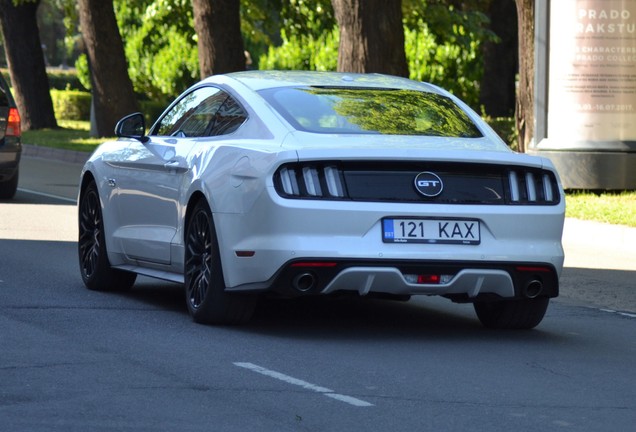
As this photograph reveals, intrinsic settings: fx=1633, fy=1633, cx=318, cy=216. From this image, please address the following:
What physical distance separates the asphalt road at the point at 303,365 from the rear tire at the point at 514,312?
0.10m

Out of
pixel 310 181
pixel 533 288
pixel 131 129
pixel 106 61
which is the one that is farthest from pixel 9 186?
pixel 106 61

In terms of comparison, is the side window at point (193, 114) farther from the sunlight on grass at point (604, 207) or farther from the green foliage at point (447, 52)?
the green foliage at point (447, 52)

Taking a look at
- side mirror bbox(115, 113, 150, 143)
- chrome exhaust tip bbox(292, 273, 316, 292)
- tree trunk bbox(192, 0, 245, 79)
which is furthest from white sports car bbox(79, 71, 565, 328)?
tree trunk bbox(192, 0, 245, 79)

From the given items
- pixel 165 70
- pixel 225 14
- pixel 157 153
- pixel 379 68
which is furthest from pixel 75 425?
pixel 165 70

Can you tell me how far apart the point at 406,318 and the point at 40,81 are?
101 feet

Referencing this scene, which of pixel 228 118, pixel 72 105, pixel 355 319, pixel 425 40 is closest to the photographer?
pixel 228 118

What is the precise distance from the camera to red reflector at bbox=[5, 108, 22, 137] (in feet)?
63.5

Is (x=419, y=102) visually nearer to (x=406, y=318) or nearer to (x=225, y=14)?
(x=406, y=318)

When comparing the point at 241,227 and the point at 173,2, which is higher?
the point at 241,227

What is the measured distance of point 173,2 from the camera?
37250mm

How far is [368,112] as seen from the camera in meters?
9.30

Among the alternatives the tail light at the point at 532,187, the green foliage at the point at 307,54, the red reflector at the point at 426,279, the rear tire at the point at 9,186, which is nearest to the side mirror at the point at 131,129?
the red reflector at the point at 426,279

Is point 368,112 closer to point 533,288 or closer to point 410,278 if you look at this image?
point 410,278

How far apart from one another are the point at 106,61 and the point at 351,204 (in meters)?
25.6
